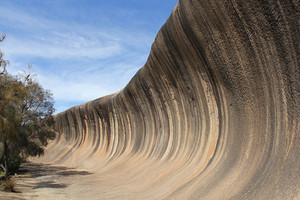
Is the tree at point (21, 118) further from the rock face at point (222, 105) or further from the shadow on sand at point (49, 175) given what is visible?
the rock face at point (222, 105)

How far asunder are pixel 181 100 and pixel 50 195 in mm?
4841

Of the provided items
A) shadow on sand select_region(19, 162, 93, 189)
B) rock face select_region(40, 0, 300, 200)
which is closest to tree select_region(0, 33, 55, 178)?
shadow on sand select_region(19, 162, 93, 189)

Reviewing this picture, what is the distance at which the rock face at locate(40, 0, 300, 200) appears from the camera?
427 cm

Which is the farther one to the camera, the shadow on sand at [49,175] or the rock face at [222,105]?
the shadow on sand at [49,175]

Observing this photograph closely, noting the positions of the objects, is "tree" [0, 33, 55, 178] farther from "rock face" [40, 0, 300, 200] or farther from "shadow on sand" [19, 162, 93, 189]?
"rock face" [40, 0, 300, 200]

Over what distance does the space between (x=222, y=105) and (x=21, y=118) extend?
7496mm

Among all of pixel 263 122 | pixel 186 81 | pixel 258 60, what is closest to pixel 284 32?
pixel 258 60

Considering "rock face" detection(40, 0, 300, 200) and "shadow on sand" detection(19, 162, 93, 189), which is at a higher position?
"rock face" detection(40, 0, 300, 200)

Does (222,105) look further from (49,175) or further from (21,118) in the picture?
(49,175)

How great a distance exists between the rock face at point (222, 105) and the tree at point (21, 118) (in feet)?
10.4

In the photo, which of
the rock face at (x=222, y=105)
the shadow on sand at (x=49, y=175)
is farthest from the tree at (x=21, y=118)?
the rock face at (x=222, y=105)

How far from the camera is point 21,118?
10.5 meters

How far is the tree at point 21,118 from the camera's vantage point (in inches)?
363

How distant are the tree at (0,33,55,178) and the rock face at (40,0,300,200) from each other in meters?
3.16
